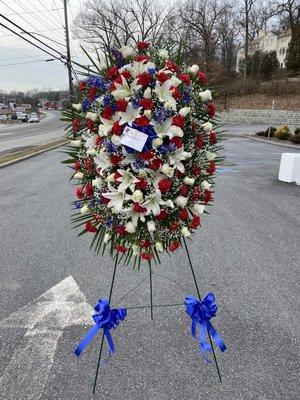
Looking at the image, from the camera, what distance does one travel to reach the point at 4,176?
11016 millimetres

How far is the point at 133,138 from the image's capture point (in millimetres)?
2113

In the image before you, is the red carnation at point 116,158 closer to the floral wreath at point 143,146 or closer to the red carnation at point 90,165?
the floral wreath at point 143,146

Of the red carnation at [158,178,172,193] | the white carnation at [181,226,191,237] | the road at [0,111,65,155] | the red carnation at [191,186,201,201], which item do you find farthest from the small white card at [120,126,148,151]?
the road at [0,111,65,155]

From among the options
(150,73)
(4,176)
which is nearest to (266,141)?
(4,176)

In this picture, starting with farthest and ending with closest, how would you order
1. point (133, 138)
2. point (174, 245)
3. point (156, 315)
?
point (156, 315) → point (174, 245) → point (133, 138)

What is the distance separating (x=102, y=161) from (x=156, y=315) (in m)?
1.90

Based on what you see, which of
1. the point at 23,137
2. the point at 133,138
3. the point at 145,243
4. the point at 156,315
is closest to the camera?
the point at 133,138

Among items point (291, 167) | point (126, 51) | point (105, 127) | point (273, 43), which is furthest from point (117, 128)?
point (273, 43)

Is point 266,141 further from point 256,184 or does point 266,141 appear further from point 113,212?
point 113,212

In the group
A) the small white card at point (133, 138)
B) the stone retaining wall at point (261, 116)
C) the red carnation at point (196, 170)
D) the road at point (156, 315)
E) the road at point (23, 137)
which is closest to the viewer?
the small white card at point (133, 138)

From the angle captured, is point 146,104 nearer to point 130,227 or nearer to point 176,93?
point 176,93

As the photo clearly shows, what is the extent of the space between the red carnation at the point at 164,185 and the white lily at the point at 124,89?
57 centimetres

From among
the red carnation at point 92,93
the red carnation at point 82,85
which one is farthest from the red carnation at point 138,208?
the red carnation at point 82,85

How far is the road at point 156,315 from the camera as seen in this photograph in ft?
8.63
